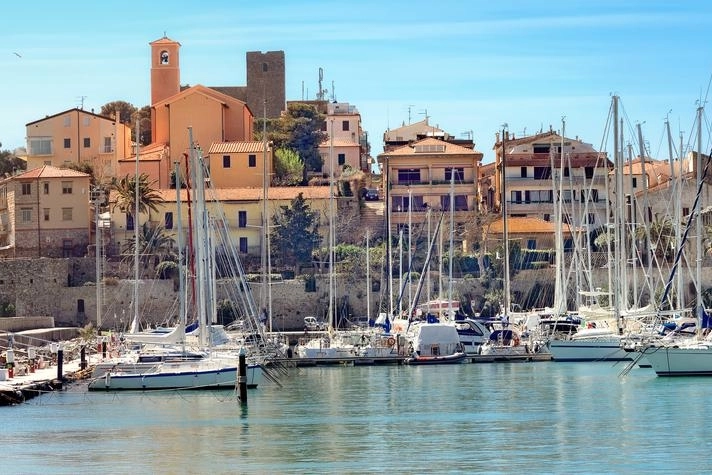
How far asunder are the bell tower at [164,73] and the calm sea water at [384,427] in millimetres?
46256

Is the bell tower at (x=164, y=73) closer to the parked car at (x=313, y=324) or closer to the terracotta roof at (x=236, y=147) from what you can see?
the terracotta roof at (x=236, y=147)

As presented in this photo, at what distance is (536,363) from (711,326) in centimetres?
927

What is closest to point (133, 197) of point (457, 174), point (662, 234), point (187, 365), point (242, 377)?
point (457, 174)

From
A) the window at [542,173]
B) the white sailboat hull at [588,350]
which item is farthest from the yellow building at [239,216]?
the white sailboat hull at [588,350]

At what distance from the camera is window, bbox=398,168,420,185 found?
284 ft

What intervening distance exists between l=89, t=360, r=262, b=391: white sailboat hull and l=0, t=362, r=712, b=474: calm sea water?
400mm

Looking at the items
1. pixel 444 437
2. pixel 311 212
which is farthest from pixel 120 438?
pixel 311 212

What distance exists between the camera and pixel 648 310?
55469 mm

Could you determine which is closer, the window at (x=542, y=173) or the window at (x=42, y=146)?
the window at (x=542, y=173)

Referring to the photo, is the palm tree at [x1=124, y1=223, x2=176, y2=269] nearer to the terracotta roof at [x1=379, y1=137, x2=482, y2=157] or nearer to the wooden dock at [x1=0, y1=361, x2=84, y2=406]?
the terracotta roof at [x1=379, y1=137, x2=482, y2=157]

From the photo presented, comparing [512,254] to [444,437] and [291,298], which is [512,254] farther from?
[444,437]

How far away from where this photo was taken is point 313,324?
72.6m

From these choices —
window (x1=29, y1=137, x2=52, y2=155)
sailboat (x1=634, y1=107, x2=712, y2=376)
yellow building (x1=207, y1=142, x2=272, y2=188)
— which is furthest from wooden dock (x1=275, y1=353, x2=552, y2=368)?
window (x1=29, y1=137, x2=52, y2=155)

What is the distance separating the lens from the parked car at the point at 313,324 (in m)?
71.4
